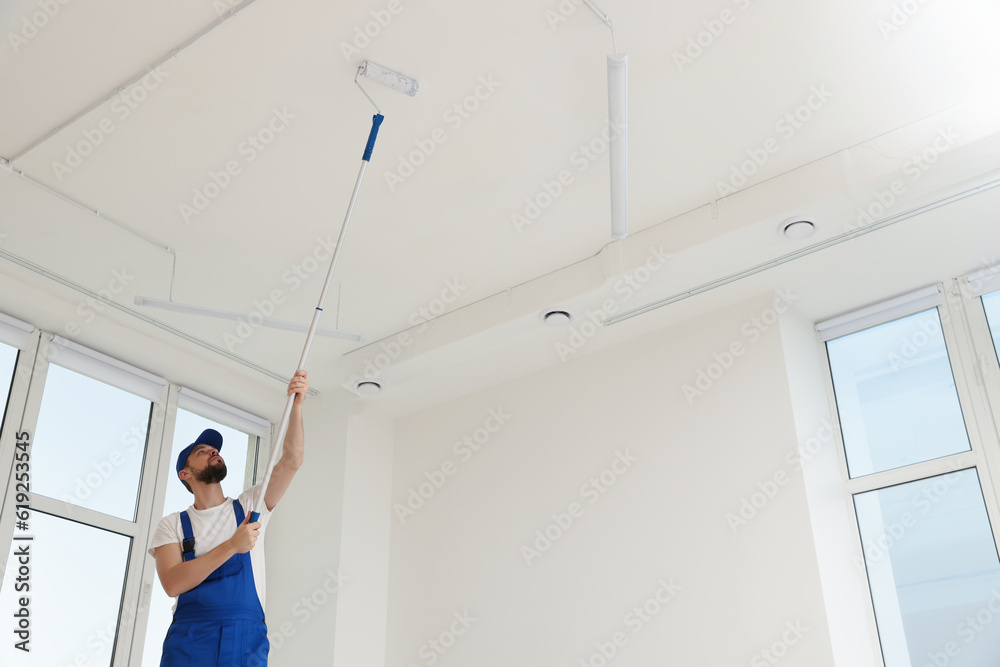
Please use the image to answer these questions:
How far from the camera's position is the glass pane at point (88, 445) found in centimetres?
458

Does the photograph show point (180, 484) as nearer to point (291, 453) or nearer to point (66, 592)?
point (66, 592)

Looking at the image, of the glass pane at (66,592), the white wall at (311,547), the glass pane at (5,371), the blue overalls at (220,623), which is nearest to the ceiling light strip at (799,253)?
the white wall at (311,547)

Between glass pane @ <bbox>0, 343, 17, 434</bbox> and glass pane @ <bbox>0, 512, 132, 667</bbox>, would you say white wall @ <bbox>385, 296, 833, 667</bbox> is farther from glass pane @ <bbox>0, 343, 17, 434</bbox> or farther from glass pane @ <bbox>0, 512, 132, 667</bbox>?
glass pane @ <bbox>0, 343, 17, 434</bbox>

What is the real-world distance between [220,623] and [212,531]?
0.32m

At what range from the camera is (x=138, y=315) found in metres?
4.83

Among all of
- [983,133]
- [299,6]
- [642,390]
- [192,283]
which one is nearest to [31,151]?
[192,283]

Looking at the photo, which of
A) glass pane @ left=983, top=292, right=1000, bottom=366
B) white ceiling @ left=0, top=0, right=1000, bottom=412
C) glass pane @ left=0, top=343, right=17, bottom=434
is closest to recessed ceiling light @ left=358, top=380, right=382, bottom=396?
white ceiling @ left=0, top=0, right=1000, bottom=412

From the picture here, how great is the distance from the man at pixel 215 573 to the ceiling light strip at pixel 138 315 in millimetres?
1991

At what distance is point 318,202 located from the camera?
4098mm

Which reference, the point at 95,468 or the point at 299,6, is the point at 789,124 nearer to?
the point at 299,6

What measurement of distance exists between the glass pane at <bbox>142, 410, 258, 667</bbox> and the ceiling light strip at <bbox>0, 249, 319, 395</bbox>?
0.48 metres

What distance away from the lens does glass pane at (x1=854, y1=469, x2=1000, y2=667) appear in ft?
12.7

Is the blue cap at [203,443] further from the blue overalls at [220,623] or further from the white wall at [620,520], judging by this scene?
the white wall at [620,520]

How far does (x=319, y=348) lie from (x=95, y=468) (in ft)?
4.41
